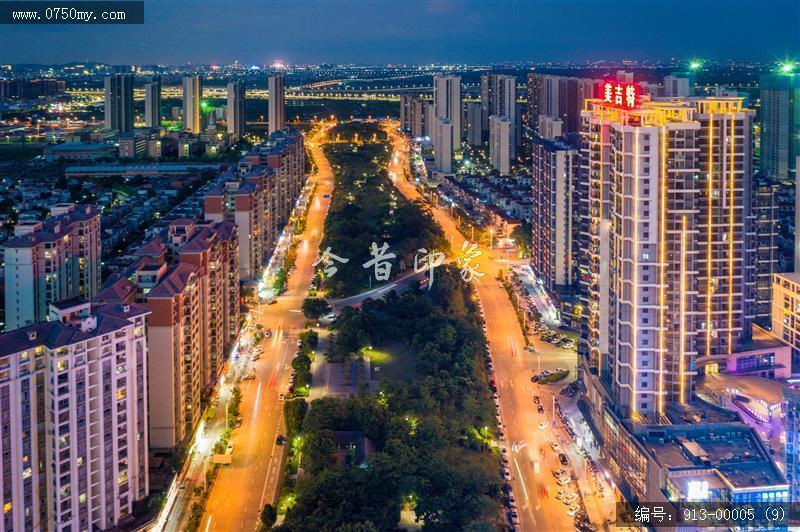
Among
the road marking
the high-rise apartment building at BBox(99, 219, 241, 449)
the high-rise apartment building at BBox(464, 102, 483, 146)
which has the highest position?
the high-rise apartment building at BBox(464, 102, 483, 146)

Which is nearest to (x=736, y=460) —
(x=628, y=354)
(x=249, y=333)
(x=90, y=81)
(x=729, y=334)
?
(x=628, y=354)

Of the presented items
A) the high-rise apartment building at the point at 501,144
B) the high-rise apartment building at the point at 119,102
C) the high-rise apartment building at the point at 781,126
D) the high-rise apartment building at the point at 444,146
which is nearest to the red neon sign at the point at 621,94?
the high-rise apartment building at the point at 781,126

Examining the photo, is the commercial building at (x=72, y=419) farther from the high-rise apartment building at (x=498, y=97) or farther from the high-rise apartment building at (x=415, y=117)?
the high-rise apartment building at (x=415, y=117)

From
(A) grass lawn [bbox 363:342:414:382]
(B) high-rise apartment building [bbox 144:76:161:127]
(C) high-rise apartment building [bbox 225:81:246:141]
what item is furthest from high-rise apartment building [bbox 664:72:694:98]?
(B) high-rise apartment building [bbox 144:76:161:127]

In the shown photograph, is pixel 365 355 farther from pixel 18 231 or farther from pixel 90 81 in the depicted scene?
pixel 90 81

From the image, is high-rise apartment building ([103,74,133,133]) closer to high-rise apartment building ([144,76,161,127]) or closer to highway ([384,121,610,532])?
high-rise apartment building ([144,76,161,127])

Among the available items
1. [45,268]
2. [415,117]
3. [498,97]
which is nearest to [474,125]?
[498,97]
